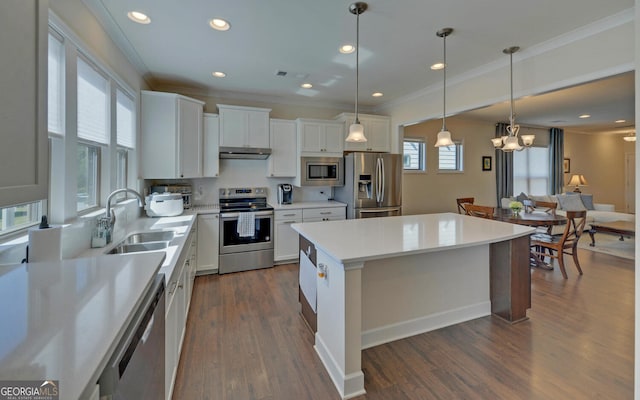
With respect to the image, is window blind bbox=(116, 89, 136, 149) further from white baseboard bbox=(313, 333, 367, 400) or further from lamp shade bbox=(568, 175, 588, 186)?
lamp shade bbox=(568, 175, 588, 186)

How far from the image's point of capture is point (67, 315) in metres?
0.82

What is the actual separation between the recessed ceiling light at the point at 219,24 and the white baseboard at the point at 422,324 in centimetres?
286

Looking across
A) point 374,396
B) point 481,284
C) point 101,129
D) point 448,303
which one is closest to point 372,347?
point 374,396

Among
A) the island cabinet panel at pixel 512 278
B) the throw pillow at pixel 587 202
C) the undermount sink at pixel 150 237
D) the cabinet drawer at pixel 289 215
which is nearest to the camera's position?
the undermount sink at pixel 150 237

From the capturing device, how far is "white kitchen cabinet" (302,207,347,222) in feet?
14.1

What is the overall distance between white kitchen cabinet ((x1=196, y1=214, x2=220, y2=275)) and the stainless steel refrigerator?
2.03 m

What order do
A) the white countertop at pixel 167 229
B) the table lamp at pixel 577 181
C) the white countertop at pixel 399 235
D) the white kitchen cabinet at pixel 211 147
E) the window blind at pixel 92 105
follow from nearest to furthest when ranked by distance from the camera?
1. the white countertop at pixel 167 229
2. the white countertop at pixel 399 235
3. the window blind at pixel 92 105
4. the white kitchen cabinet at pixel 211 147
5. the table lamp at pixel 577 181

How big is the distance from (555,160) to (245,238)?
8.36 meters

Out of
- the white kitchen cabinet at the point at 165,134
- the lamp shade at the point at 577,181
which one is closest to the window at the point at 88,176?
the white kitchen cabinet at the point at 165,134

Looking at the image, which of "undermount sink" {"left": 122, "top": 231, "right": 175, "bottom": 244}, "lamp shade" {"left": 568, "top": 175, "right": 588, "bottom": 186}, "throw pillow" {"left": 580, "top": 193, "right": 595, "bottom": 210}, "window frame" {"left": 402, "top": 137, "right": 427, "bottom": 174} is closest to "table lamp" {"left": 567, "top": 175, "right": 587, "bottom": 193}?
"lamp shade" {"left": 568, "top": 175, "right": 588, "bottom": 186}

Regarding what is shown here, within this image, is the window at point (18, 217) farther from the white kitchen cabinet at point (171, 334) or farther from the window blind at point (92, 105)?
the white kitchen cabinet at point (171, 334)

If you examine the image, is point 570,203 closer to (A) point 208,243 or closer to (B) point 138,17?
(A) point 208,243

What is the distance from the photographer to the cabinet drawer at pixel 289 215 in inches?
163

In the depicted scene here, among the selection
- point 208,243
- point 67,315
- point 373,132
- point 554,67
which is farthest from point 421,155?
point 67,315
